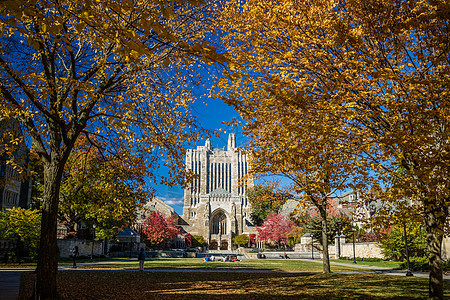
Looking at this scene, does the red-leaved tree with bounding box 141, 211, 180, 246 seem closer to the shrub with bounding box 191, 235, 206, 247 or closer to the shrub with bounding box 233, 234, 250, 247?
the shrub with bounding box 191, 235, 206, 247

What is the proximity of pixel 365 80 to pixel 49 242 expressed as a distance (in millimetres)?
8828

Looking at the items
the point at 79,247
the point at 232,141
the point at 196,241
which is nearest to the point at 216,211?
the point at 196,241

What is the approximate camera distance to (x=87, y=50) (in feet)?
38.5

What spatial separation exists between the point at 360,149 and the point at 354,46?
8.84 ft

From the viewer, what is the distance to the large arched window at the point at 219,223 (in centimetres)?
9612

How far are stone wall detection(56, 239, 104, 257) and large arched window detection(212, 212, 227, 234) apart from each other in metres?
57.9

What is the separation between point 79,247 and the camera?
34.1 metres

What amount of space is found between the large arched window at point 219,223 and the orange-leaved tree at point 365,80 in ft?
290

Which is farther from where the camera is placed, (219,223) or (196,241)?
(219,223)

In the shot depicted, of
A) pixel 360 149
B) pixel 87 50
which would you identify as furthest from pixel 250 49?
pixel 87 50

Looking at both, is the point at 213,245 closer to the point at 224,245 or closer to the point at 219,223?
the point at 224,245

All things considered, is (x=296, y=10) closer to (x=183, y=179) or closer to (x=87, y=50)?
(x=183, y=179)

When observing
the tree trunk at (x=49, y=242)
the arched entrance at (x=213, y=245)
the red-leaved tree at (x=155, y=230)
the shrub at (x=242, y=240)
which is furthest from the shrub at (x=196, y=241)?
the tree trunk at (x=49, y=242)

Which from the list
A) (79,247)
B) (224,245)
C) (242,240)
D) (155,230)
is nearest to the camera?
(79,247)
